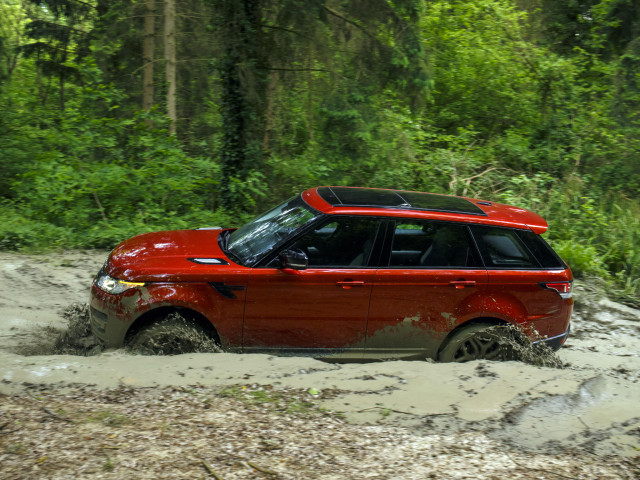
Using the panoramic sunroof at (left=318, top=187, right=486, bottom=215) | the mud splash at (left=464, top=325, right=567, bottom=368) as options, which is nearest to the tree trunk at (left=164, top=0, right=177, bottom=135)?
the panoramic sunroof at (left=318, top=187, right=486, bottom=215)

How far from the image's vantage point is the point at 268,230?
569 centimetres

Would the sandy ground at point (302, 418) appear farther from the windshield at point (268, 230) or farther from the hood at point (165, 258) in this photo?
the windshield at point (268, 230)

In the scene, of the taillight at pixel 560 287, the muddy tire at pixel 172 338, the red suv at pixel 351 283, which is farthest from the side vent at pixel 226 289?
the taillight at pixel 560 287

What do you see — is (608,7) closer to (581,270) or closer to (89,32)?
(581,270)

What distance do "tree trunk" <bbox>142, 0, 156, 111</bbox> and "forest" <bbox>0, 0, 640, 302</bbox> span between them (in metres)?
0.06

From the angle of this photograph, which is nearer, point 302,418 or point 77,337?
point 302,418

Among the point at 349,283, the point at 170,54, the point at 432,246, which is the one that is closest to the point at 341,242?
the point at 349,283

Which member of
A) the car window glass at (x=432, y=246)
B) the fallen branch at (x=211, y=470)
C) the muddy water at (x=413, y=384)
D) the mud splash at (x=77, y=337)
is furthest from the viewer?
the mud splash at (x=77, y=337)

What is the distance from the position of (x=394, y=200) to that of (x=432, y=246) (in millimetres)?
621

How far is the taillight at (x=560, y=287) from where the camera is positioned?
567 cm

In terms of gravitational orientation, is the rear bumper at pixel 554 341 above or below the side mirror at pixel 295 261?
below

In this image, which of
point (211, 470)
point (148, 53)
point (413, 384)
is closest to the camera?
point (211, 470)

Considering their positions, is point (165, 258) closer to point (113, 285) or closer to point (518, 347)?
point (113, 285)

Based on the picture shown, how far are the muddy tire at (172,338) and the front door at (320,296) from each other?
14.8 inches
